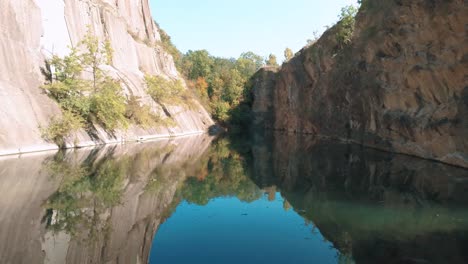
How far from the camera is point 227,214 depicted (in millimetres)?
11359

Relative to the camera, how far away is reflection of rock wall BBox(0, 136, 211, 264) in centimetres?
694

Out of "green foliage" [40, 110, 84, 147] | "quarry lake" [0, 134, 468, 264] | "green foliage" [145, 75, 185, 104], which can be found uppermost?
"green foliage" [145, 75, 185, 104]

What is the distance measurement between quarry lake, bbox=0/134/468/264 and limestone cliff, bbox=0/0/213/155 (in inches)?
185

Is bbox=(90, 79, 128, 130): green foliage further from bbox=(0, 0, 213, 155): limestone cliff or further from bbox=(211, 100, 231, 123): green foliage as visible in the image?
bbox=(211, 100, 231, 123): green foliage

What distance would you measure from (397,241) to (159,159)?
672 inches

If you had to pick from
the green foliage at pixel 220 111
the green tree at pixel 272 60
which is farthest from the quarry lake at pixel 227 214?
the green tree at pixel 272 60

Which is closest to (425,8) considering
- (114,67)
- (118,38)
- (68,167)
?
(68,167)

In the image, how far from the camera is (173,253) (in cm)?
764

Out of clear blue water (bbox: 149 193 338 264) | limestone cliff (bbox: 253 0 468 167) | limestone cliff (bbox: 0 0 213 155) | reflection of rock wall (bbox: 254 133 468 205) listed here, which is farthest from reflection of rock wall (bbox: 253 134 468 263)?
limestone cliff (bbox: 0 0 213 155)

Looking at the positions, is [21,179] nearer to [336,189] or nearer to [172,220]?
[172,220]

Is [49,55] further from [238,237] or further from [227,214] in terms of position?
[238,237]

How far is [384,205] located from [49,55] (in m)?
28.8

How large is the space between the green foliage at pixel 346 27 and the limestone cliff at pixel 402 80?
0.85 meters

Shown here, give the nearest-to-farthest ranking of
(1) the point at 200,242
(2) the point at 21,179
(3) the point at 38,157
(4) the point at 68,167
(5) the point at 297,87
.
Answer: (1) the point at 200,242 → (2) the point at 21,179 → (4) the point at 68,167 → (3) the point at 38,157 → (5) the point at 297,87
